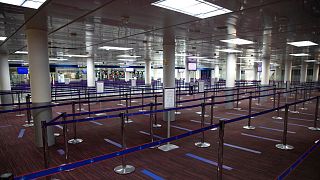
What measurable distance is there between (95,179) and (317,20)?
22.6 feet

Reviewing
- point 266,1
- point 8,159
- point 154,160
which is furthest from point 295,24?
point 8,159

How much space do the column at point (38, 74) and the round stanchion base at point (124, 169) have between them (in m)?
2.84

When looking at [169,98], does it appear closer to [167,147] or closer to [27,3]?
[167,147]

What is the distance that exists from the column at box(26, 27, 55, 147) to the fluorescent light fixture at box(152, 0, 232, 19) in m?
3.92

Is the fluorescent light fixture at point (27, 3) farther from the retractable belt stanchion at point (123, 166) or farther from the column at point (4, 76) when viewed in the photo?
the column at point (4, 76)

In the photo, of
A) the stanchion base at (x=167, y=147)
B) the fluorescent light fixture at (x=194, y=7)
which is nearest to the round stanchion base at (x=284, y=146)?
the stanchion base at (x=167, y=147)

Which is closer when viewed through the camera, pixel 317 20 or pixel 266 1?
pixel 266 1

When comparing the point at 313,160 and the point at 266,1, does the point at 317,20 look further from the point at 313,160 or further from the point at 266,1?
the point at 313,160

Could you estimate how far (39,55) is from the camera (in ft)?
20.8

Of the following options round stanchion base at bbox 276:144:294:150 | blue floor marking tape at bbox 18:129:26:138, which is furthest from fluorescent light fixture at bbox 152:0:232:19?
blue floor marking tape at bbox 18:129:26:138

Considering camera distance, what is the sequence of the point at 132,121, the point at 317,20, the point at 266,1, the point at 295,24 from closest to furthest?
the point at 266,1 < the point at 317,20 < the point at 295,24 < the point at 132,121

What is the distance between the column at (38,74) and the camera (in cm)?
623

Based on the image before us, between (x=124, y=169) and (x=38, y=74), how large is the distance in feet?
13.2

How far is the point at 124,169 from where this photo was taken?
4.73m
